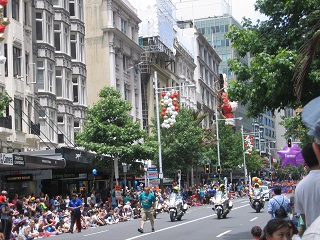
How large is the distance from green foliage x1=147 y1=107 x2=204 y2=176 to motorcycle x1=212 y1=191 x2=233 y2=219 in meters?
25.5

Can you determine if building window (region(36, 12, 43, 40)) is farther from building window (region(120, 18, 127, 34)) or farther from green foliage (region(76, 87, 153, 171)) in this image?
building window (region(120, 18, 127, 34))

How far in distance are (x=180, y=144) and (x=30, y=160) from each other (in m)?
28.9

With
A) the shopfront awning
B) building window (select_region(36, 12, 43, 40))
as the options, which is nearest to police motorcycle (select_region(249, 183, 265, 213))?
the shopfront awning

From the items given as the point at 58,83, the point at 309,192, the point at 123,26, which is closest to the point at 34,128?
the point at 58,83

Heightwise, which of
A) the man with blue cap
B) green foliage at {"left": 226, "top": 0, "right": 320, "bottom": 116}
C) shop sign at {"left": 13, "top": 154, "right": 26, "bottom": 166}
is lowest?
the man with blue cap

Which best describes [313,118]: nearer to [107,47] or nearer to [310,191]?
[310,191]

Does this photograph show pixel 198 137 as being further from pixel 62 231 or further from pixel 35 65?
pixel 62 231

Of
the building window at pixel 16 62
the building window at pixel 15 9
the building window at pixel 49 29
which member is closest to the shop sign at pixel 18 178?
the building window at pixel 16 62

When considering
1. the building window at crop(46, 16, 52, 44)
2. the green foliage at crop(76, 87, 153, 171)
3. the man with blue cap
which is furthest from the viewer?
the building window at crop(46, 16, 52, 44)

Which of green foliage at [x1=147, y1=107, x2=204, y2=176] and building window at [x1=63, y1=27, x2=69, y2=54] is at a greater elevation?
building window at [x1=63, y1=27, x2=69, y2=54]

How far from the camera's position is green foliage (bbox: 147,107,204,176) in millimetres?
60312

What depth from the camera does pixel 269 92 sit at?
19.2 m

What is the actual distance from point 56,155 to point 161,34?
36.9 meters

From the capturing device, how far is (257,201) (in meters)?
37.9
